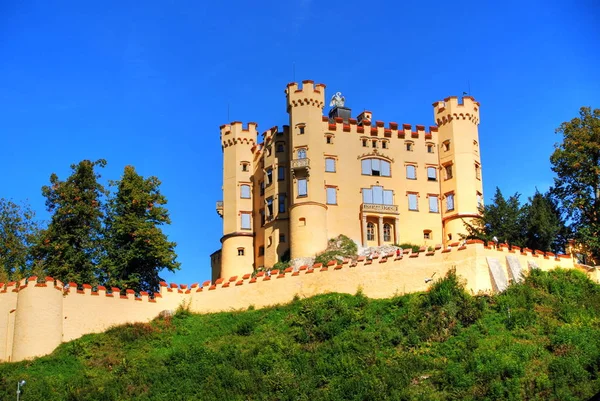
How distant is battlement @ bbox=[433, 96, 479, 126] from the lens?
225 ft

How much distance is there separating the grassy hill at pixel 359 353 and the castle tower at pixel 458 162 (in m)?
19.2

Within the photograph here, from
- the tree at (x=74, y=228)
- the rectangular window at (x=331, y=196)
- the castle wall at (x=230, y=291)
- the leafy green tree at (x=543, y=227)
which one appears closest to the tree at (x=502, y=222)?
the leafy green tree at (x=543, y=227)

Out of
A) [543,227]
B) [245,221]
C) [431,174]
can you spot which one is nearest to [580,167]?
[543,227]

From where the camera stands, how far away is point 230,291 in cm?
5059

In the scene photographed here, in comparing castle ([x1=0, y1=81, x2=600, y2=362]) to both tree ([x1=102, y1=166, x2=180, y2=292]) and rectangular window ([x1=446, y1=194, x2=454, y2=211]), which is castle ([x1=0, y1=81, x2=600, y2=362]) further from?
tree ([x1=102, y1=166, x2=180, y2=292])

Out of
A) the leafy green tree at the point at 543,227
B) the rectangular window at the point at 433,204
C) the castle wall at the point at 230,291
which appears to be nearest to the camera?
the castle wall at the point at 230,291

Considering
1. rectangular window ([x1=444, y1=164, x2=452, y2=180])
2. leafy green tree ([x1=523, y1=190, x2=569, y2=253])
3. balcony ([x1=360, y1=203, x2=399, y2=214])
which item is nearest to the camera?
leafy green tree ([x1=523, y1=190, x2=569, y2=253])

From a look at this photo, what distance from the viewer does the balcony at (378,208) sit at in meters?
65.9

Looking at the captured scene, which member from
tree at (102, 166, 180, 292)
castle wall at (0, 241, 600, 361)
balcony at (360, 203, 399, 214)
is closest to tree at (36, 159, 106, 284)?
tree at (102, 166, 180, 292)

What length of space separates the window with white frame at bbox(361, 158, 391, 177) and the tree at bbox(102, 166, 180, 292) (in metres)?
15.6

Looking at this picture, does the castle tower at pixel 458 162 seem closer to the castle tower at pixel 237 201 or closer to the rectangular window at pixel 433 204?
the rectangular window at pixel 433 204

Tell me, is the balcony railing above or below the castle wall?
above

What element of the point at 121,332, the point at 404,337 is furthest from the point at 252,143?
the point at 404,337

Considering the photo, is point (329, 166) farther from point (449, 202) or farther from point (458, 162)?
point (458, 162)
